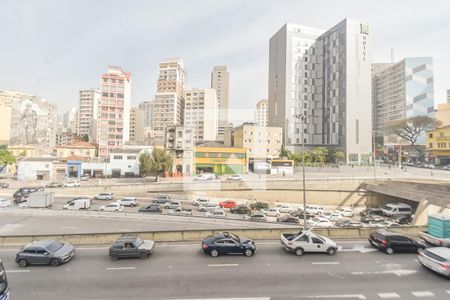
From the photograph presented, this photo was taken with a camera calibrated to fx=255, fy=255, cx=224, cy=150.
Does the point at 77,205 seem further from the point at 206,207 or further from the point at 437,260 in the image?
the point at 437,260

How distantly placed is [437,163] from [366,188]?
4383cm

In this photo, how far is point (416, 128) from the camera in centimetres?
8669

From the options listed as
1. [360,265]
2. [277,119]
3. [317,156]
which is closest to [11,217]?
[360,265]

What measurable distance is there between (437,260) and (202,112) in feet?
396

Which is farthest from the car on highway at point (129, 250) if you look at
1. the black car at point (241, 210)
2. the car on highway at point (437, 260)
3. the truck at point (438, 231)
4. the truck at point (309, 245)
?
the black car at point (241, 210)

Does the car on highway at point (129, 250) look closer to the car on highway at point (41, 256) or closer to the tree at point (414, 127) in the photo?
the car on highway at point (41, 256)

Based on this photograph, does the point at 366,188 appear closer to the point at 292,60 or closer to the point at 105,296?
the point at 105,296

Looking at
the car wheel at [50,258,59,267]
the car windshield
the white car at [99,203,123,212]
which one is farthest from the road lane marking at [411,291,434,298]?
the white car at [99,203,123,212]

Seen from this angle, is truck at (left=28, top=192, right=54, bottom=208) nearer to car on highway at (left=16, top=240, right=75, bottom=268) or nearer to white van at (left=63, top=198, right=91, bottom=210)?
white van at (left=63, top=198, right=91, bottom=210)

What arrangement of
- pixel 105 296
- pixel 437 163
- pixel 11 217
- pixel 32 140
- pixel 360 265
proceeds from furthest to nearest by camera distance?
pixel 32 140
pixel 437 163
pixel 11 217
pixel 360 265
pixel 105 296

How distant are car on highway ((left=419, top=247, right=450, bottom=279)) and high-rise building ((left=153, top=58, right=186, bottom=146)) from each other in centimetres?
10595

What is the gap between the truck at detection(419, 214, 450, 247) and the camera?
15.9 meters

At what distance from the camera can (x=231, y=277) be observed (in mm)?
12156

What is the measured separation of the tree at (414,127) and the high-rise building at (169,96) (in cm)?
9016
